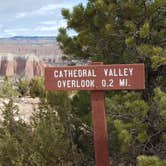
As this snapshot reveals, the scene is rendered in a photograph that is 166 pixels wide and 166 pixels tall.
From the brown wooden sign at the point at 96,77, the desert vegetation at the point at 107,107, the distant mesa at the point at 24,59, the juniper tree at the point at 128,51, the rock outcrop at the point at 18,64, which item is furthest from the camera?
the rock outcrop at the point at 18,64

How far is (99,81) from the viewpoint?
5.66 metres

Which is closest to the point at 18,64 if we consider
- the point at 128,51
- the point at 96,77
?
the point at 128,51

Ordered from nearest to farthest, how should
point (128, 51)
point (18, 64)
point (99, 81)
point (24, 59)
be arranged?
1. point (99, 81)
2. point (128, 51)
3. point (24, 59)
4. point (18, 64)

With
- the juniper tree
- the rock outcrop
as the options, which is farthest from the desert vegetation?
the rock outcrop

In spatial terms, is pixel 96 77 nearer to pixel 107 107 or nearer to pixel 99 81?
pixel 99 81

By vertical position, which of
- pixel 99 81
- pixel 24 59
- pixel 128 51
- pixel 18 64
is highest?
pixel 24 59

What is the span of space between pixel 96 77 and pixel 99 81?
52mm

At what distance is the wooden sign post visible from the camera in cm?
559

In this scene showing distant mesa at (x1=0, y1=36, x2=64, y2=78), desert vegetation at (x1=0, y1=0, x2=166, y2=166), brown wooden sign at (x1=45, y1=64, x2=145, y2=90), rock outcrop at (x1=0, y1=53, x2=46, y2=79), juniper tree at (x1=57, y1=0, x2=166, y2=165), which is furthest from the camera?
rock outcrop at (x1=0, y1=53, x2=46, y2=79)

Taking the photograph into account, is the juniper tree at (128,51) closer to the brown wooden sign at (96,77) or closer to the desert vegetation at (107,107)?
the desert vegetation at (107,107)

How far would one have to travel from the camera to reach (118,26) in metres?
6.89

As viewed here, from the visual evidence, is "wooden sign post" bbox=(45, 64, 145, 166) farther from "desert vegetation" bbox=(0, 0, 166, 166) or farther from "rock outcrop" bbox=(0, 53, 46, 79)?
"rock outcrop" bbox=(0, 53, 46, 79)

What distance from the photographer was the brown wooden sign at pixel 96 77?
18.3 feet

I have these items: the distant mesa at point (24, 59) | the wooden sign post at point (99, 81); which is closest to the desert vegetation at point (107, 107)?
the wooden sign post at point (99, 81)
